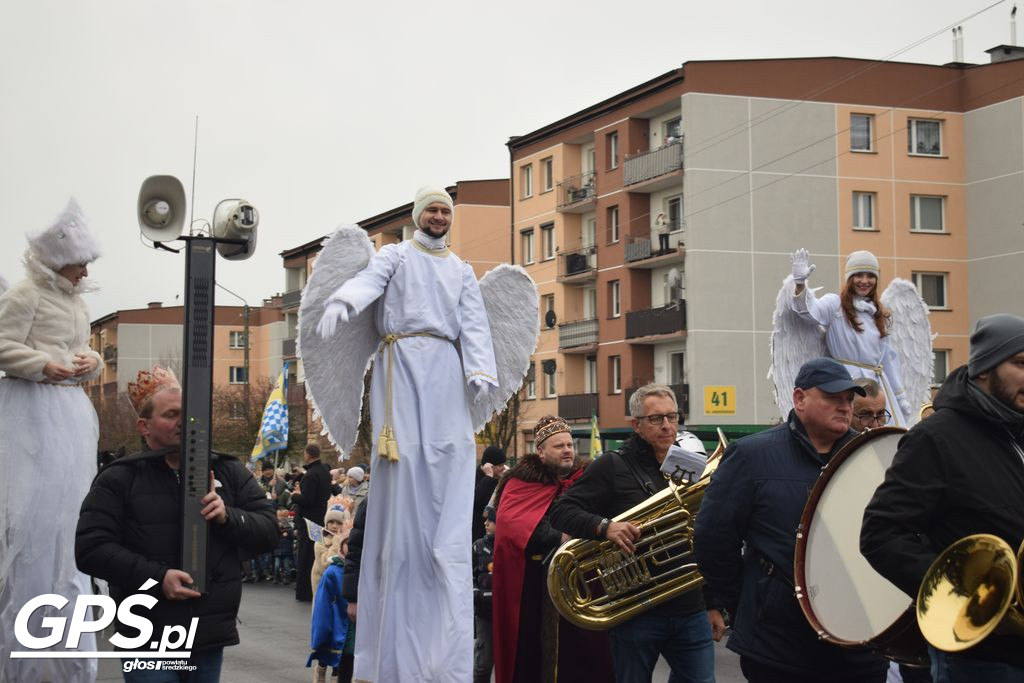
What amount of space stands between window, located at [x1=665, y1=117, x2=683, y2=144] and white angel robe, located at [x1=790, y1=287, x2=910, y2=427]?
4181 cm

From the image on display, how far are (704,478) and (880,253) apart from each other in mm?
45802

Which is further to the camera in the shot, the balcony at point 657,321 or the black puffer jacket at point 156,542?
the balcony at point 657,321

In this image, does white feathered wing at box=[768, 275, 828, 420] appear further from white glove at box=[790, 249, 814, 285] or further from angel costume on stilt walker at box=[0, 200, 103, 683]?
angel costume on stilt walker at box=[0, 200, 103, 683]

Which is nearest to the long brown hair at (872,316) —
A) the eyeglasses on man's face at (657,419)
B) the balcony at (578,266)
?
the eyeglasses on man's face at (657,419)

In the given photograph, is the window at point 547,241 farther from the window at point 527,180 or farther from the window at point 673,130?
the window at point 673,130

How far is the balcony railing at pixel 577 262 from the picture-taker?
58.3m

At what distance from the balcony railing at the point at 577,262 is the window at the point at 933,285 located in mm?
12421

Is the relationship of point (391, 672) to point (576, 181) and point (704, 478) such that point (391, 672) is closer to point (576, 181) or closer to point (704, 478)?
point (704, 478)

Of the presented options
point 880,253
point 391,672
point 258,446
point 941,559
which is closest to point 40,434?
point 391,672

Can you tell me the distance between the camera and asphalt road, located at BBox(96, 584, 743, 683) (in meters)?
11.8

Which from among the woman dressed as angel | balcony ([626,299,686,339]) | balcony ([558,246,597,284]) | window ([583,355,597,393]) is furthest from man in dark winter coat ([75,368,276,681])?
window ([583,355,597,393])

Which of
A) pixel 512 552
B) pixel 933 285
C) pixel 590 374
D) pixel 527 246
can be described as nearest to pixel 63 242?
pixel 512 552

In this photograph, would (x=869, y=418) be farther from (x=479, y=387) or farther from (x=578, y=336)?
(x=578, y=336)

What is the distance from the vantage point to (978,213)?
5234cm
